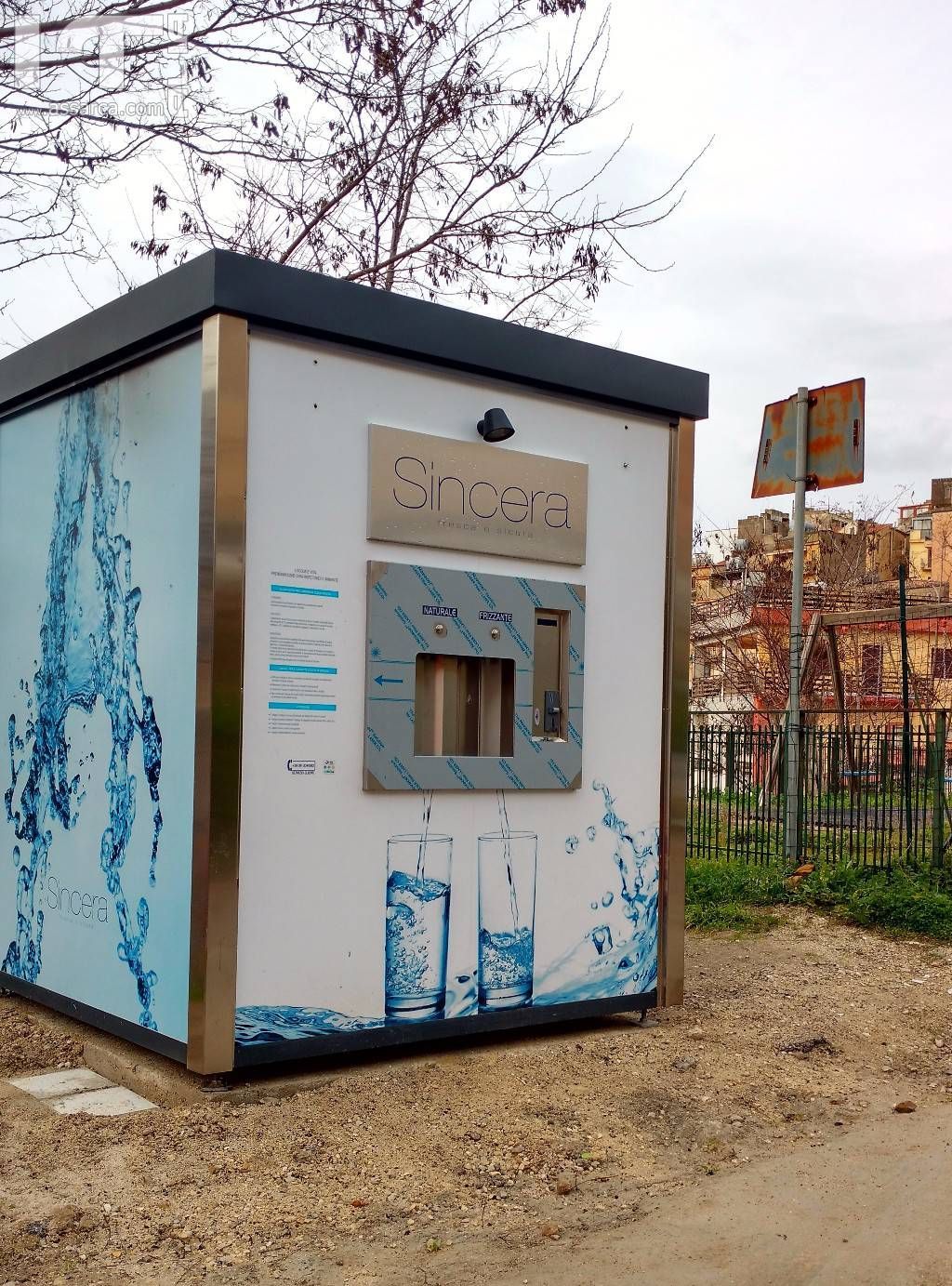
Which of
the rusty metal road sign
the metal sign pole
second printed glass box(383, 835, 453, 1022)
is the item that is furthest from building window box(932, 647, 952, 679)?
second printed glass box(383, 835, 453, 1022)

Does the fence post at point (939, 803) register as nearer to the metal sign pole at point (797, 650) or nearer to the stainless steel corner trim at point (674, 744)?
the metal sign pole at point (797, 650)

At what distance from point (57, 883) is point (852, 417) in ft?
22.7

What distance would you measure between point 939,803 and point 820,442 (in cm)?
291

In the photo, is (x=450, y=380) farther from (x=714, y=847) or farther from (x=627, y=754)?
(x=714, y=847)

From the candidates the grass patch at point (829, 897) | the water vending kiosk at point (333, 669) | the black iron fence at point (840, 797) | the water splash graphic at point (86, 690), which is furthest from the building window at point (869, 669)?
the water splash graphic at point (86, 690)

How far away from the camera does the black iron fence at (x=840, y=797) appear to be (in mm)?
10094

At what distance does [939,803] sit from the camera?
9.89 metres

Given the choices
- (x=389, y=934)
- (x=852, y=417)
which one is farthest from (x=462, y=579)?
(x=852, y=417)

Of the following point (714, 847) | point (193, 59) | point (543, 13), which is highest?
point (543, 13)

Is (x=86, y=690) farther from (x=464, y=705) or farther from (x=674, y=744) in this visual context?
(x=674, y=744)

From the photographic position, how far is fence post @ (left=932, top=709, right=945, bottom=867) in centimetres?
990

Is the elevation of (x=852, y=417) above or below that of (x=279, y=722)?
above

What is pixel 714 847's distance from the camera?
1153cm

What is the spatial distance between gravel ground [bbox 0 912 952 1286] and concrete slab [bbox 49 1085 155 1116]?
0.10 meters
